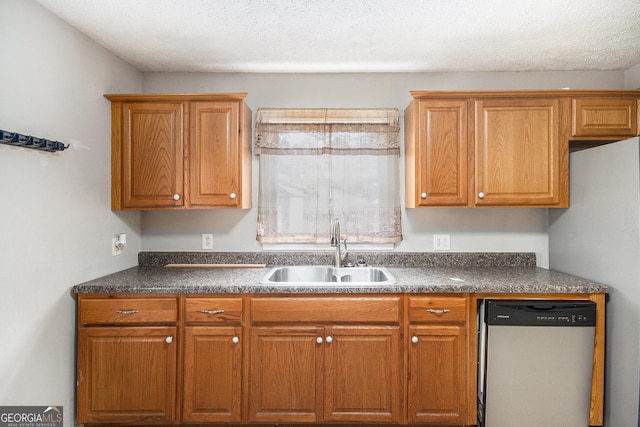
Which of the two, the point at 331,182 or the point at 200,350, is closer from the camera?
the point at 200,350

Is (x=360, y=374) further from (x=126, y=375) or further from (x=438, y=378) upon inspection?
(x=126, y=375)

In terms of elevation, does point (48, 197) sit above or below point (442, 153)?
below

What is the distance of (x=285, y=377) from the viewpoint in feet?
6.64

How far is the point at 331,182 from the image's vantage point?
8.78ft

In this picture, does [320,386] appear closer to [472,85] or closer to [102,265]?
[102,265]

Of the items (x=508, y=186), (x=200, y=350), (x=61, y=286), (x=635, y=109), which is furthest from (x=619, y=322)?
(x=61, y=286)

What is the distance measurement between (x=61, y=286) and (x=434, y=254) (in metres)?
2.32

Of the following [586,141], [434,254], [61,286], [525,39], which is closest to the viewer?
[61,286]

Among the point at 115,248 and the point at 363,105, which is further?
the point at 363,105

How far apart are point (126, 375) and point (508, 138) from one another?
2654 millimetres

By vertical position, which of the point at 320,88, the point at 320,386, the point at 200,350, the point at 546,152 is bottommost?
the point at 320,386

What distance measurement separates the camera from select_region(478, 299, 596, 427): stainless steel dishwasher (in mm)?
1966

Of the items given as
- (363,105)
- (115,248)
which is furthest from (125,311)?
(363,105)

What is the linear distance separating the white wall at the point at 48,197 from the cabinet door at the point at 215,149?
0.56 meters
